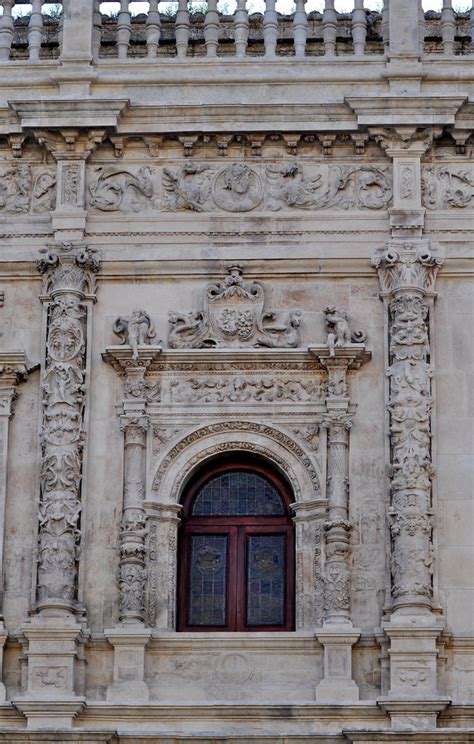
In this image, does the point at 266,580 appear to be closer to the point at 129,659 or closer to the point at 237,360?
the point at 129,659

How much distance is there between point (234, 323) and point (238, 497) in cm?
174

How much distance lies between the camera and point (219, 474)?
946 inches

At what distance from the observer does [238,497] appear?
23953 mm

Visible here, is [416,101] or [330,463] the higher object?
[416,101]

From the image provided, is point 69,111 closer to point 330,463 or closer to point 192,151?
point 192,151

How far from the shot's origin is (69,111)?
24.6 meters

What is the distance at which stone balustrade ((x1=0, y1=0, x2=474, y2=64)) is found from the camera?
993 inches

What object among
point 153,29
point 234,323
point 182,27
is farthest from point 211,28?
point 234,323

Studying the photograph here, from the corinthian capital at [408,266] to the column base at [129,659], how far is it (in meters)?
4.28

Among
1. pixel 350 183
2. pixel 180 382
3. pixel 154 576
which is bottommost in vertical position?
pixel 154 576

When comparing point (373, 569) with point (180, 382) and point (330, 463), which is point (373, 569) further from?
point (180, 382)

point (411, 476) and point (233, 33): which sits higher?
point (233, 33)

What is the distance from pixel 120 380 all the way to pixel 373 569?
3.18m

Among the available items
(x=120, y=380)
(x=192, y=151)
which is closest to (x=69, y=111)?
(x=192, y=151)
